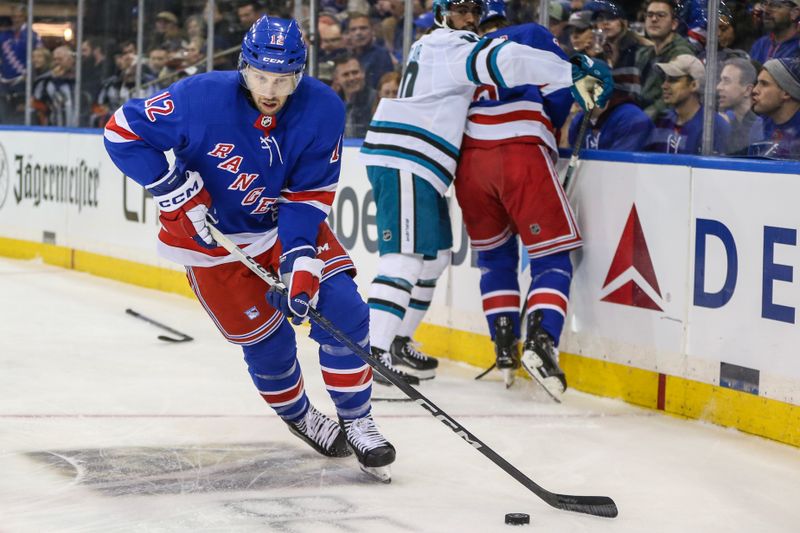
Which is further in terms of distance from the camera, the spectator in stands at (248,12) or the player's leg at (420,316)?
the spectator in stands at (248,12)

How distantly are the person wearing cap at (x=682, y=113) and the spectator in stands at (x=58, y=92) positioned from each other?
4.81m

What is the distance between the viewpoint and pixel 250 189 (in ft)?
10.5

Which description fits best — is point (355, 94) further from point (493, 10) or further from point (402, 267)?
point (402, 267)

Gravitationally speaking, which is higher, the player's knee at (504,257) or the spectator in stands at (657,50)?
the spectator in stands at (657,50)

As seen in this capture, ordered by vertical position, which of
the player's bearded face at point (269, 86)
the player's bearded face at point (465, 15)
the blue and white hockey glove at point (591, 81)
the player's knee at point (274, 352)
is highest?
the player's bearded face at point (465, 15)

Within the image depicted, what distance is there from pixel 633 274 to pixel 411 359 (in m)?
0.93

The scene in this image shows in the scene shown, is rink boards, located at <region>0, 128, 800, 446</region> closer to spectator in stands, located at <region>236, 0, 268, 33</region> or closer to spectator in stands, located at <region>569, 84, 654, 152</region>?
spectator in stands, located at <region>569, 84, 654, 152</region>

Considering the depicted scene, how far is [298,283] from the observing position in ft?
9.97

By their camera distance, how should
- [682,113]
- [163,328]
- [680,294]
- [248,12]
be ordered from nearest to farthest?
1. [680,294]
2. [682,113]
3. [163,328]
4. [248,12]

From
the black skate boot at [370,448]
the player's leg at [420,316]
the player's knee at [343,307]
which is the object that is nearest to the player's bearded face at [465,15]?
the player's leg at [420,316]

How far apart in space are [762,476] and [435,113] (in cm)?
177

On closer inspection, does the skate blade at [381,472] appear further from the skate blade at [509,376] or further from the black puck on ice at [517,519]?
the skate blade at [509,376]

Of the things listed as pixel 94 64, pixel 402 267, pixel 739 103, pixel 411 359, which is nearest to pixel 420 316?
pixel 411 359

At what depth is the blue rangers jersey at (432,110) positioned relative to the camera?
4.35 meters
